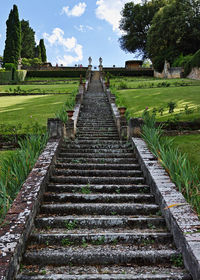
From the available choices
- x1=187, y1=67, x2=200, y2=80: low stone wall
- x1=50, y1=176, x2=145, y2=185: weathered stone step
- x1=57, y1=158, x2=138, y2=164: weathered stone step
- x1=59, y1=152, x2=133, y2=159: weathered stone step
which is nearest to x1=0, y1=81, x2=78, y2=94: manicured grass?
x1=187, y1=67, x2=200, y2=80: low stone wall

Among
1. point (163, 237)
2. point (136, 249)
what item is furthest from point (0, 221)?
point (163, 237)

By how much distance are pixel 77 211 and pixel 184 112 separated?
7.24 m

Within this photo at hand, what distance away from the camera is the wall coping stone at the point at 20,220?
96.7 inches

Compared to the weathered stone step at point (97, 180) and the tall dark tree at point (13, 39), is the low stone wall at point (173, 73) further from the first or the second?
the weathered stone step at point (97, 180)

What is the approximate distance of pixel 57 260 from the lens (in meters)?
2.79

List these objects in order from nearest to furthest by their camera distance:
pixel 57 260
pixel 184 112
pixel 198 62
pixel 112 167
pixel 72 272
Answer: pixel 72 272 → pixel 57 260 → pixel 112 167 → pixel 184 112 → pixel 198 62

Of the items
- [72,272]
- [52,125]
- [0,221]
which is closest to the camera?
[72,272]

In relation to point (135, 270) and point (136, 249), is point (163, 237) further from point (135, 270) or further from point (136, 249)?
point (135, 270)

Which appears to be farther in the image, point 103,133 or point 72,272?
point 103,133

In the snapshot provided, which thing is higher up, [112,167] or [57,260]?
[112,167]

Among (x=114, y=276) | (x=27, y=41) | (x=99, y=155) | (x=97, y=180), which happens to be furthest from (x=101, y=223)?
(x=27, y=41)

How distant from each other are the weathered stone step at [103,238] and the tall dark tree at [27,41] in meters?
52.2

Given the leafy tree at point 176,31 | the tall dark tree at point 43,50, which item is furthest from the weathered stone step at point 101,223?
the tall dark tree at point 43,50

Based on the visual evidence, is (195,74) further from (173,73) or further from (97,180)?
(97,180)
